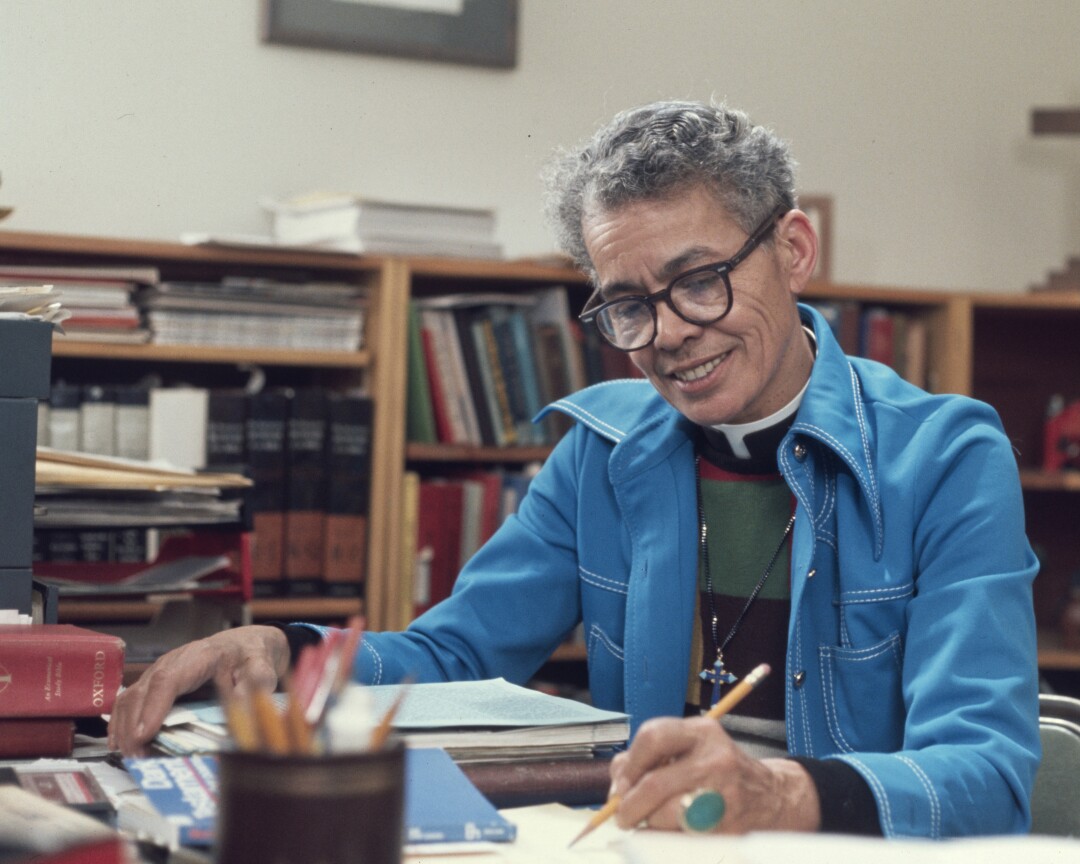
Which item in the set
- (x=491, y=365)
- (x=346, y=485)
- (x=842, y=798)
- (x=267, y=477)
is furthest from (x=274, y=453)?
(x=842, y=798)

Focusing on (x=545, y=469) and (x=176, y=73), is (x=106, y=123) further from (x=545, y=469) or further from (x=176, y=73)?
(x=545, y=469)

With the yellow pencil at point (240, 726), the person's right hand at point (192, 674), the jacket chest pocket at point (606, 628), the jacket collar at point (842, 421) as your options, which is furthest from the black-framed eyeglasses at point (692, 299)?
the yellow pencil at point (240, 726)

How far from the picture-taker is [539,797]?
3.12ft

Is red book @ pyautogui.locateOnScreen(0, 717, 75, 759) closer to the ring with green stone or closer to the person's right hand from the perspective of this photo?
the person's right hand

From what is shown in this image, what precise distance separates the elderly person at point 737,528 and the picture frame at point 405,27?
151 centimetres

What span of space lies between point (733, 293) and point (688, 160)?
0.14m

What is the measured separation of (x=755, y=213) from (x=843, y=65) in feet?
6.84

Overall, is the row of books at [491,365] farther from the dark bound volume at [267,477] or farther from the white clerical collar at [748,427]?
the white clerical collar at [748,427]

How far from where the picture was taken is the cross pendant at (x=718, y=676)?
4.96 feet

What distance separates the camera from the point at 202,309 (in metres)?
2.59

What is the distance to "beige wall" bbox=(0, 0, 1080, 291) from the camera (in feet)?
9.21

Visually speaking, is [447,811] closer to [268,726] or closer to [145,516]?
[268,726]

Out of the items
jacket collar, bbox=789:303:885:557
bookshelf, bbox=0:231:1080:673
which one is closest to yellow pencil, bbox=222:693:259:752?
jacket collar, bbox=789:303:885:557

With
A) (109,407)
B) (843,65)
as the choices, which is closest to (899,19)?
(843,65)
